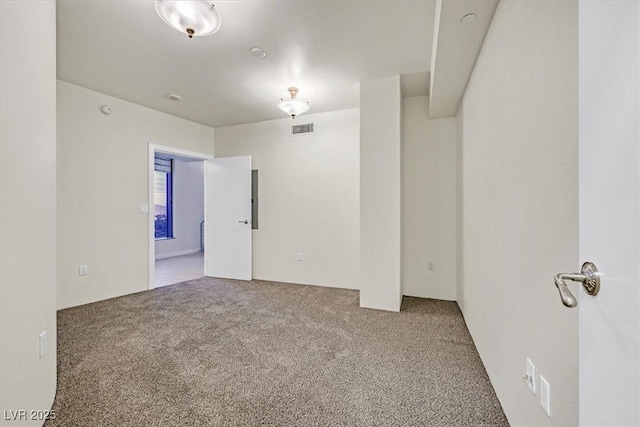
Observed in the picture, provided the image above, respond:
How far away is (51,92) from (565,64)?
249 centimetres

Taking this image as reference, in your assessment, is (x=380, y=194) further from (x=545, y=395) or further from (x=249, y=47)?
(x=545, y=395)

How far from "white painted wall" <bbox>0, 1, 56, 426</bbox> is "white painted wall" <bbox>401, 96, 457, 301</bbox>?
3370mm

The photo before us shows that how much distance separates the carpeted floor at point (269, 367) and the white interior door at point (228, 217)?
1.57m

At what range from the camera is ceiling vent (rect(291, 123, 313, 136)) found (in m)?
4.50

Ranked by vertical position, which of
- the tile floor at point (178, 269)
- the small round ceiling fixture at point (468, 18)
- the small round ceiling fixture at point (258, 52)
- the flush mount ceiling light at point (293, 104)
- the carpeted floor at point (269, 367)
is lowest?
the tile floor at point (178, 269)

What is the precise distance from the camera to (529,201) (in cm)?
124

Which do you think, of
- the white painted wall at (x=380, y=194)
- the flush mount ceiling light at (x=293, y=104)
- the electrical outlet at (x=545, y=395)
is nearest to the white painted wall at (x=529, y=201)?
the electrical outlet at (x=545, y=395)

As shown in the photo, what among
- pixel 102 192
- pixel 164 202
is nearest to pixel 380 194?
pixel 102 192

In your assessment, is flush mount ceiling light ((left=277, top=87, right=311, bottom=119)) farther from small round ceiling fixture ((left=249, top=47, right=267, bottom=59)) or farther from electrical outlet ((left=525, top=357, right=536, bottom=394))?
electrical outlet ((left=525, top=357, right=536, bottom=394))

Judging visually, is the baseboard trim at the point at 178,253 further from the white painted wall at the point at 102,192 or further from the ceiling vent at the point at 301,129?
the ceiling vent at the point at 301,129
